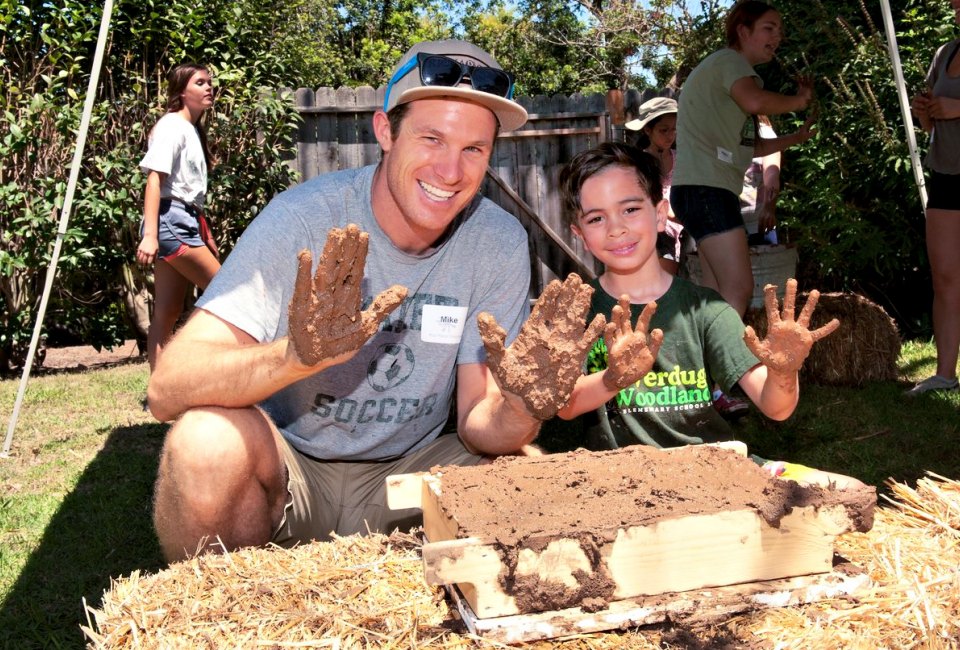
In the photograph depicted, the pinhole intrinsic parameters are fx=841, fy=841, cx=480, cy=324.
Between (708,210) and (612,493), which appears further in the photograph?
(708,210)

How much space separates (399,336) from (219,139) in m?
5.68

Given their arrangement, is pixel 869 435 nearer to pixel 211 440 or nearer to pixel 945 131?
pixel 945 131

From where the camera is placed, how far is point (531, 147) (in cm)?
778

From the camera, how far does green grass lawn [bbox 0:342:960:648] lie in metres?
2.99

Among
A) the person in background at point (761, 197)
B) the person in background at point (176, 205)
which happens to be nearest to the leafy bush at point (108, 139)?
the person in background at point (176, 205)

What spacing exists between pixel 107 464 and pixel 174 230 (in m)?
1.56

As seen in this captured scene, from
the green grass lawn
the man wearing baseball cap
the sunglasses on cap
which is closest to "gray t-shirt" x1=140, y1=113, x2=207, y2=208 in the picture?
the green grass lawn

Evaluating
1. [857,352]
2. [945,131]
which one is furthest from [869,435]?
[945,131]

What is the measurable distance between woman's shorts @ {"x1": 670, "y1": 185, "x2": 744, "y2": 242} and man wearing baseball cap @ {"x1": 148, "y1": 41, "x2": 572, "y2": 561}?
6.15 ft

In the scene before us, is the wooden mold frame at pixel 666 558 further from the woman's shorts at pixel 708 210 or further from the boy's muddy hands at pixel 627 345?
the woman's shorts at pixel 708 210

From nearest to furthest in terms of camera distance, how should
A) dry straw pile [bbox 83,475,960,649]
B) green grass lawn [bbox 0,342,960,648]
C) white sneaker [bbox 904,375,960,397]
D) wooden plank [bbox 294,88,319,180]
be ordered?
dry straw pile [bbox 83,475,960,649] → green grass lawn [bbox 0,342,960,648] → white sneaker [bbox 904,375,960,397] → wooden plank [bbox 294,88,319,180]

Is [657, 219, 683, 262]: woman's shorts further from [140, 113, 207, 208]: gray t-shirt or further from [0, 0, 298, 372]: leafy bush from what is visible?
Result: [0, 0, 298, 372]: leafy bush

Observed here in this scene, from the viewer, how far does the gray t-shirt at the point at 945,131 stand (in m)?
4.38

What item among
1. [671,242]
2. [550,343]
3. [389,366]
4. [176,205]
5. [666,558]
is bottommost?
[666,558]
